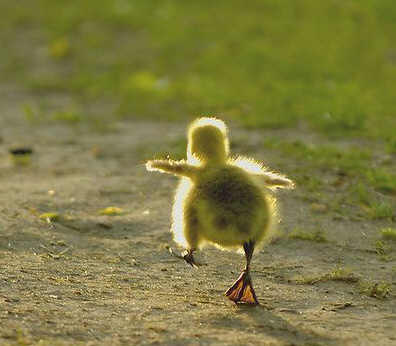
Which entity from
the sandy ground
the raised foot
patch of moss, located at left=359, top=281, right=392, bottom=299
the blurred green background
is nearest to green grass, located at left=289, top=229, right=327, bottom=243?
the sandy ground

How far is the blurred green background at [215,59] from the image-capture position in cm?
1150

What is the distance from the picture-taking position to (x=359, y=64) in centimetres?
1363

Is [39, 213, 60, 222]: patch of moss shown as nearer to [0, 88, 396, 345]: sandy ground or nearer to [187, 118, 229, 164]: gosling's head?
[0, 88, 396, 345]: sandy ground

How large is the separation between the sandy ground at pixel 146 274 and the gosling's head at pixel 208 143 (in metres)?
0.93

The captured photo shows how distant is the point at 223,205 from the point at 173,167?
0.47 meters

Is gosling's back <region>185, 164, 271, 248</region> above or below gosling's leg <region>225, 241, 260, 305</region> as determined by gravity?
above

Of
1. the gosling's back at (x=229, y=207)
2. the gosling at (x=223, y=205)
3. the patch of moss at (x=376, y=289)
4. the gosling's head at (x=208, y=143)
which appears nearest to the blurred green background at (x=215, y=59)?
the patch of moss at (x=376, y=289)

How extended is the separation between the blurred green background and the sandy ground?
95.8 inches

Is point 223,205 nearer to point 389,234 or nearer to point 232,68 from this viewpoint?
point 389,234

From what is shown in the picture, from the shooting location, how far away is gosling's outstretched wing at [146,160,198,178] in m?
5.36

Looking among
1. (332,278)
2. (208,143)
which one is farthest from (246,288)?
(208,143)

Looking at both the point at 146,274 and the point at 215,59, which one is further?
the point at 215,59

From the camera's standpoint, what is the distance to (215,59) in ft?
46.8

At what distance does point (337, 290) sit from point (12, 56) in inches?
438
